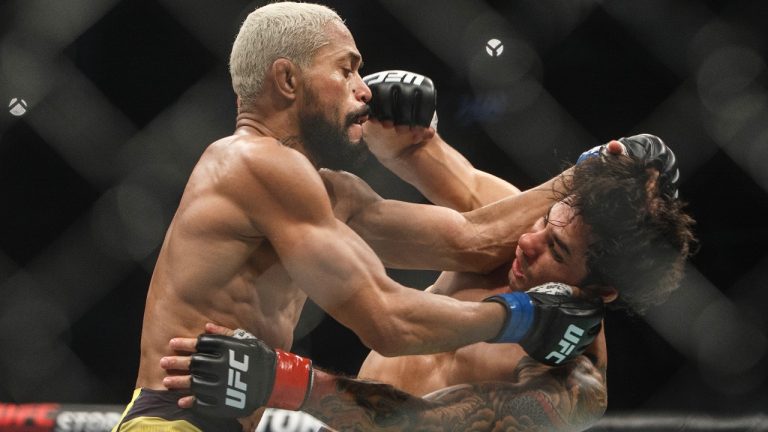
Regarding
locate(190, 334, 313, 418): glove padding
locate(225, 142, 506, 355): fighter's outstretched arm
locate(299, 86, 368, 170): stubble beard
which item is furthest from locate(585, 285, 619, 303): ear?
locate(190, 334, 313, 418): glove padding

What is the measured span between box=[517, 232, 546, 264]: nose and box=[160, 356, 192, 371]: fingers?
0.76 m

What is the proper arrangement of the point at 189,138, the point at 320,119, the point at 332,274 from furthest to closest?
the point at 189,138 → the point at 320,119 → the point at 332,274

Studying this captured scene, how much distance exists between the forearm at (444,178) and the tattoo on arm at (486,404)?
0.49 m

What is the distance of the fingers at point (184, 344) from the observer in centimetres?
162

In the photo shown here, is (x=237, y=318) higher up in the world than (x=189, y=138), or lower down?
higher up

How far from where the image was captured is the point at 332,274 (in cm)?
161

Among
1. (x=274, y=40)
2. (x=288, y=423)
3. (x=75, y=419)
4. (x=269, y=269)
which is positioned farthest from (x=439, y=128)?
(x=269, y=269)

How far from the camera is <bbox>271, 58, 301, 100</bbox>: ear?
5.81ft

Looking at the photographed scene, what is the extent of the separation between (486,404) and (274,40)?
82cm

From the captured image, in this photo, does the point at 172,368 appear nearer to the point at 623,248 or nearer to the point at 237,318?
the point at 237,318

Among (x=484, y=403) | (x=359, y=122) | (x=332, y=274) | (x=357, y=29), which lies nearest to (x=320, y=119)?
(x=359, y=122)

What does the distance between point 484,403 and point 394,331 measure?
1.23ft

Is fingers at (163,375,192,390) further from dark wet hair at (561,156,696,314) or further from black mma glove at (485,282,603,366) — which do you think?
dark wet hair at (561,156,696,314)

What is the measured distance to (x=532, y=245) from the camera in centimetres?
201
